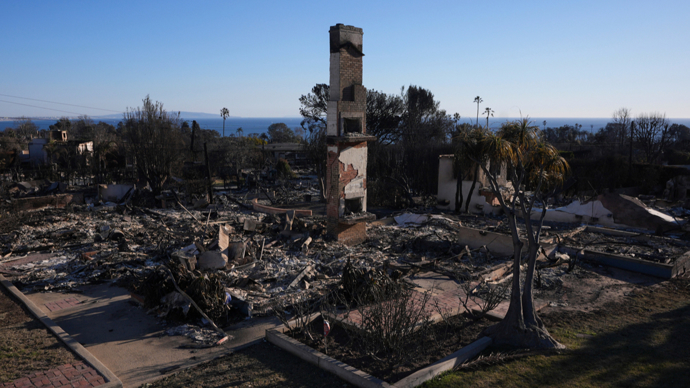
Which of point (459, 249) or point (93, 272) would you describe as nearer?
point (93, 272)

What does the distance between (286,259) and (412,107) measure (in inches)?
Result: 1267

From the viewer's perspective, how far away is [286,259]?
11.0 metres

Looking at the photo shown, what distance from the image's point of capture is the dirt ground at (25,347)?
5781mm

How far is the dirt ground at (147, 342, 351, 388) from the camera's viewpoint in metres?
5.37

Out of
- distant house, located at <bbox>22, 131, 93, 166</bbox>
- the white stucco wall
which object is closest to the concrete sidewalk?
the white stucco wall

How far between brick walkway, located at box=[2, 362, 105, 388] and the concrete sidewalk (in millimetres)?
293

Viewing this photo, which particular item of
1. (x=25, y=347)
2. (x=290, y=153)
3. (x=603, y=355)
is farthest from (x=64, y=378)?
(x=290, y=153)

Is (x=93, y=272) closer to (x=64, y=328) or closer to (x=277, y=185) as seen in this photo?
(x=64, y=328)

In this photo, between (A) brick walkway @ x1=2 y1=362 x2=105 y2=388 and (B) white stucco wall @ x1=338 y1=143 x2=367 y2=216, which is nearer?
(A) brick walkway @ x1=2 y1=362 x2=105 y2=388

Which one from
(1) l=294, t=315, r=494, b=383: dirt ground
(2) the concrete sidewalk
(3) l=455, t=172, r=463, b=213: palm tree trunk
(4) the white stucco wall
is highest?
(4) the white stucco wall

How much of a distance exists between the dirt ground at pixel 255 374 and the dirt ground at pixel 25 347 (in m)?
1.70

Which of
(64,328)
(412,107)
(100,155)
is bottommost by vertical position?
(64,328)

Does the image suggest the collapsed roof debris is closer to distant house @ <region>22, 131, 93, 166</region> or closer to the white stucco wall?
the white stucco wall

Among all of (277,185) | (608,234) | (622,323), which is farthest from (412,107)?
(622,323)
